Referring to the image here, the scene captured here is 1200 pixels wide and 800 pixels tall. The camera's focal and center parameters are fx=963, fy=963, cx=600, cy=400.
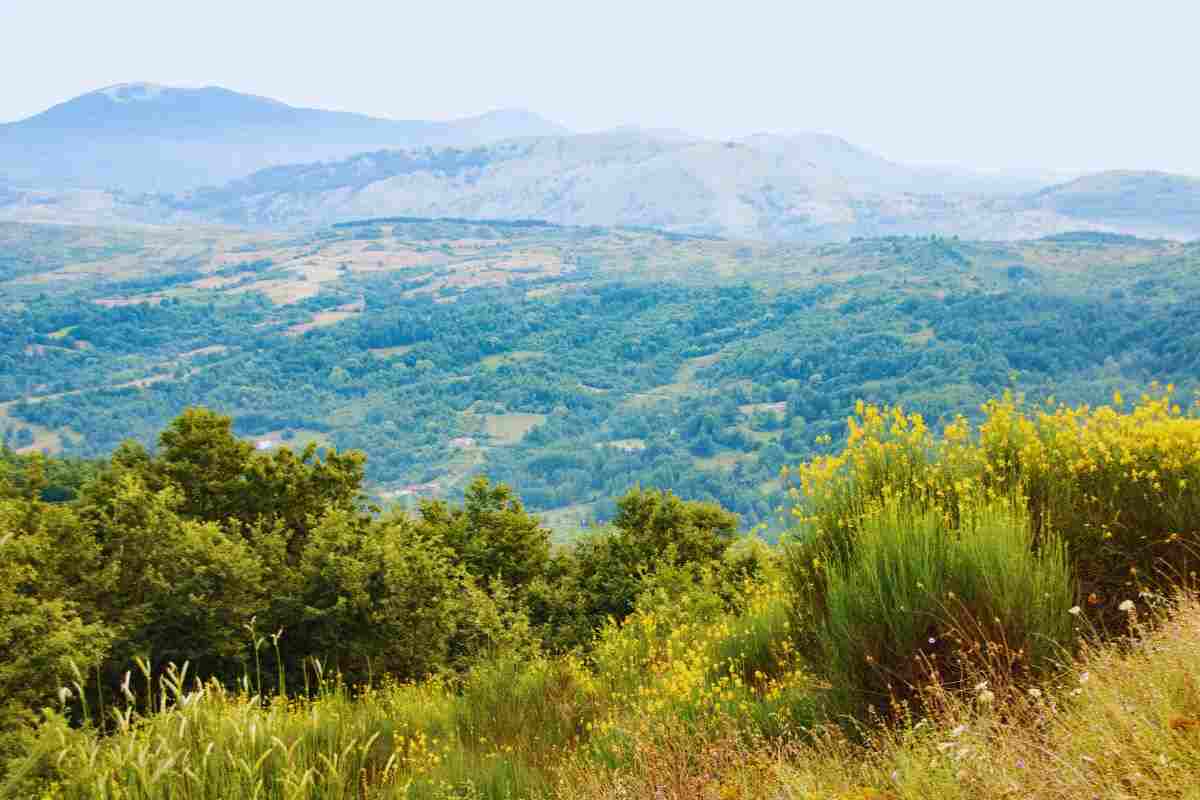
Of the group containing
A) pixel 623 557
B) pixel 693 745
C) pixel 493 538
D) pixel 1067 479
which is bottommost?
pixel 623 557

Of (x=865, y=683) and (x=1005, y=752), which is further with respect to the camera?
(x=865, y=683)

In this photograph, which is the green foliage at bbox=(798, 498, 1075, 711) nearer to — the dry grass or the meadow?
the meadow

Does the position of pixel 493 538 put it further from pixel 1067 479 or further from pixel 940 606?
pixel 940 606

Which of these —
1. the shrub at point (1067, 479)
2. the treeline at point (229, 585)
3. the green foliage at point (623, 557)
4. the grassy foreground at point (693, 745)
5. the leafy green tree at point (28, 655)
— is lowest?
the green foliage at point (623, 557)

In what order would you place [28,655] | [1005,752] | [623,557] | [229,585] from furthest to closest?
1. [623,557]
2. [229,585]
3. [28,655]
4. [1005,752]

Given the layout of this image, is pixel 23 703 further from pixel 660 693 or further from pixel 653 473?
pixel 653 473

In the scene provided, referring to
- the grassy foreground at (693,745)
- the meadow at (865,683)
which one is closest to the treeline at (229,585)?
the meadow at (865,683)

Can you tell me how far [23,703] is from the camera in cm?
837

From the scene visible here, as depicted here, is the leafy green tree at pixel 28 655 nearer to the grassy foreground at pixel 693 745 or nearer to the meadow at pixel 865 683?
the meadow at pixel 865 683

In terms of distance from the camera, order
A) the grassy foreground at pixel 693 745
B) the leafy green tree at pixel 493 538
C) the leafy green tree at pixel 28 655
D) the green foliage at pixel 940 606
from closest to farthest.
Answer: the grassy foreground at pixel 693 745, the green foliage at pixel 940 606, the leafy green tree at pixel 28 655, the leafy green tree at pixel 493 538

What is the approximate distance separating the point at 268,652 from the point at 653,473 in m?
186

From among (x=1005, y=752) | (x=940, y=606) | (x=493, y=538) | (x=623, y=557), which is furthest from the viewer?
(x=493, y=538)

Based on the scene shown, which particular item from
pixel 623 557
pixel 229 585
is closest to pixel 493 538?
pixel 623 557

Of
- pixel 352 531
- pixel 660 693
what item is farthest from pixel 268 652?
pixel 660 693
